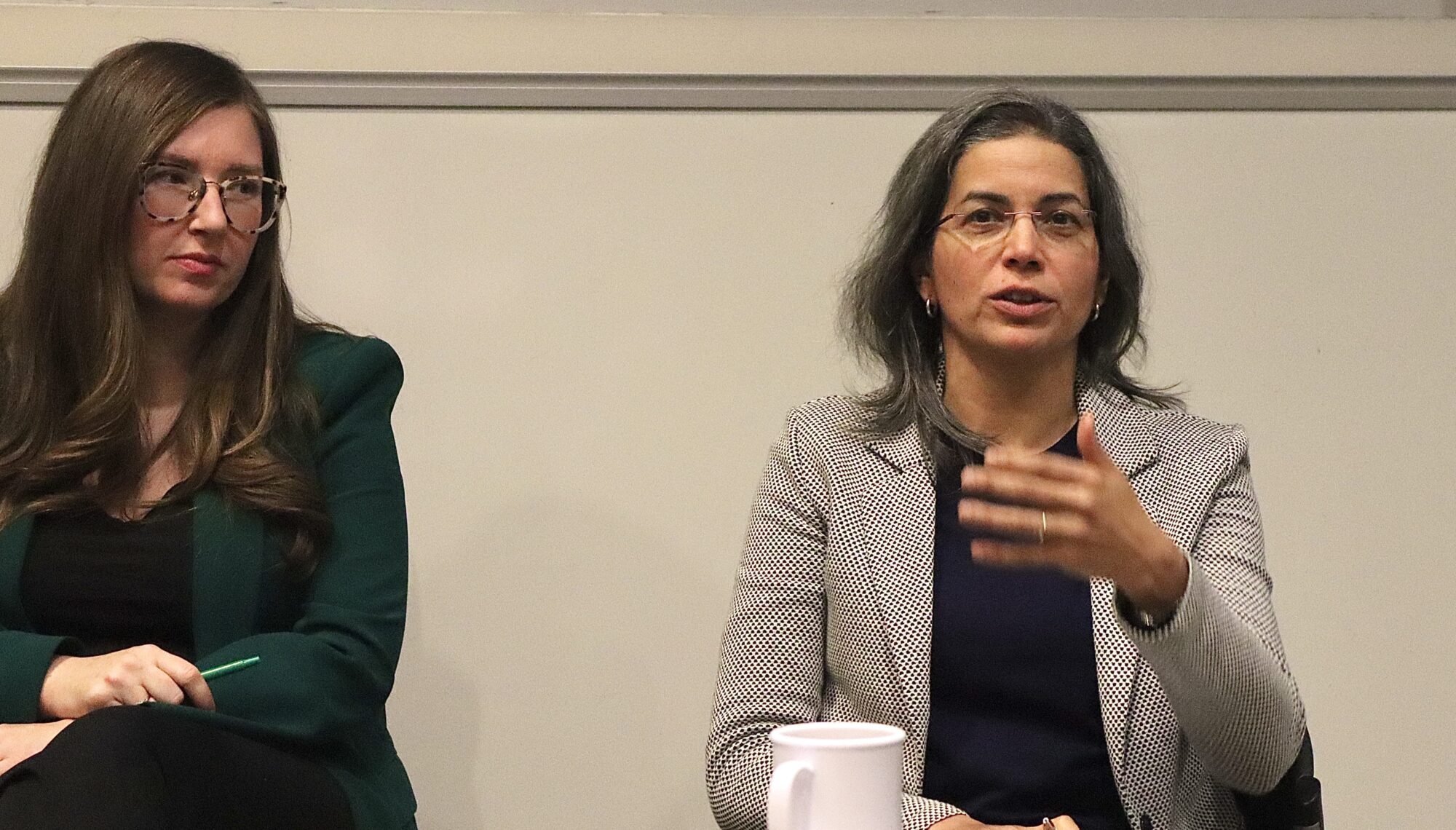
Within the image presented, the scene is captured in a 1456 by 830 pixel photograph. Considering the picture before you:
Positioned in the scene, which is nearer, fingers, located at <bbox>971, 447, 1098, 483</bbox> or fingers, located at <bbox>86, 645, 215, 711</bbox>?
fingers, located at <bbox>971, 447, 1098, 483</bbox>

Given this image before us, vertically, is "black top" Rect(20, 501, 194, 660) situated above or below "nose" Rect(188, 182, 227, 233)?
below

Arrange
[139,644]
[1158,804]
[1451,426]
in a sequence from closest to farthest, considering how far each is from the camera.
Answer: [1158,804]
[139,644]
[1451,426]

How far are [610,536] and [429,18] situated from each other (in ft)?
2.62

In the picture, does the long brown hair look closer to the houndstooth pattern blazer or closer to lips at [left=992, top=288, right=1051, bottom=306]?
the houndstooth pattern blazer

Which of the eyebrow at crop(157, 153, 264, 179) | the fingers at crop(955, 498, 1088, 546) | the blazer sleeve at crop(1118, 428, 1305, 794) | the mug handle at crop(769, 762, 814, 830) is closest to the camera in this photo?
the mug handle at crop(769, 762, 814, 830)

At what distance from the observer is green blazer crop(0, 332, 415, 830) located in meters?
1.51

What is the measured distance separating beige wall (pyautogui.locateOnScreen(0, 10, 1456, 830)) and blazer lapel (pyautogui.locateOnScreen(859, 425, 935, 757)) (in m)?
0.73

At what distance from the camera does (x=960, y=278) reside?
1.65 metres

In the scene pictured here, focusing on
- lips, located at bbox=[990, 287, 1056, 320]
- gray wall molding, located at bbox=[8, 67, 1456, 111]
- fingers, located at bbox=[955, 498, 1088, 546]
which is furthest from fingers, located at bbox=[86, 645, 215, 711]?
gray wall molding, located at bbox=[8, 67, 1456, 111]

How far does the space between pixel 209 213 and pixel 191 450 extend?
10.0 inches

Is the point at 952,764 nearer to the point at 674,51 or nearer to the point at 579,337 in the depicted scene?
the point at 579,337

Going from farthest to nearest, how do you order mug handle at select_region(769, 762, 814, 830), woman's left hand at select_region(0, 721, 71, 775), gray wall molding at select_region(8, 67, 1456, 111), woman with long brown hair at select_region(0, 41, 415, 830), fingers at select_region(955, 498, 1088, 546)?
gray wall molding at select_region(8, 67, 1456, 111)
woman with long brown hair at select_region(0, 41, 415, 830)
woman's left hand at select_region(0, 721, 71, 775)
fingers at select_region(955, 498, 1088, 546)
mug handle at select_region(769, 762, 814, 830)

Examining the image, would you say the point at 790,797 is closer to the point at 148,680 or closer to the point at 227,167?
the point at 148,680

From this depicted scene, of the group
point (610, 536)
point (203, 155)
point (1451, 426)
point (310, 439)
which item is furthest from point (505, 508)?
point (1451, 426)
